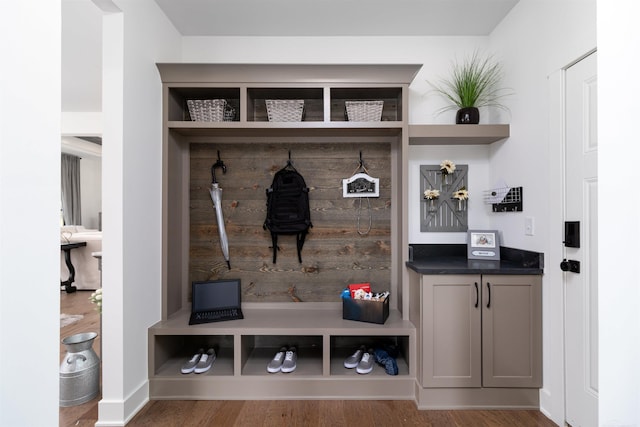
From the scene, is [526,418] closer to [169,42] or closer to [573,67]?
[573,67]

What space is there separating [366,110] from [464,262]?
4.35ft

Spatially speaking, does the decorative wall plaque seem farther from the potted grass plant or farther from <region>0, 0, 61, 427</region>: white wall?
<region>0, 0, 61, 427</region>: white wall

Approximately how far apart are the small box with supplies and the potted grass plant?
1.50 metres

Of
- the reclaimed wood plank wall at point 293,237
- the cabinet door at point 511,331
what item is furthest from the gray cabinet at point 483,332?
the reclaimed wood plank wall at point 293,237

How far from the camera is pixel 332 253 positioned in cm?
280

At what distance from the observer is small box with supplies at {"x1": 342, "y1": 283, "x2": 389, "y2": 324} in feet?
7.83

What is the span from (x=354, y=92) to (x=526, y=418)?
2501 millimetres

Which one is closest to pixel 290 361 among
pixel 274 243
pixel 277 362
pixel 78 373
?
pixel 277 362

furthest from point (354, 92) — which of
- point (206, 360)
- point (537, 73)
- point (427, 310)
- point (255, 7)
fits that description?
point (206, 360)

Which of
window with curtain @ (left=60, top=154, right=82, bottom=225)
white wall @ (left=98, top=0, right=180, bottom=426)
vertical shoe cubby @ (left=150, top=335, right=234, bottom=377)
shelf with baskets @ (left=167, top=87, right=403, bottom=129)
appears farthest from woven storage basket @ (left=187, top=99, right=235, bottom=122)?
window with curtain @ (left=60, top=154, right=82, bottom=225)

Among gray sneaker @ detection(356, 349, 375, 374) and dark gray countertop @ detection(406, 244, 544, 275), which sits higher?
dark gray countertop @ detection(406, 244, 544, 275)

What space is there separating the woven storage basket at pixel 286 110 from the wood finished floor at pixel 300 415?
78.2 inches

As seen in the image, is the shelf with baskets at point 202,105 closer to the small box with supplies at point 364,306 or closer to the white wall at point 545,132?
the small box with supplies at point 364,306

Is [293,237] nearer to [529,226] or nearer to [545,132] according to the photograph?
[529,226]
